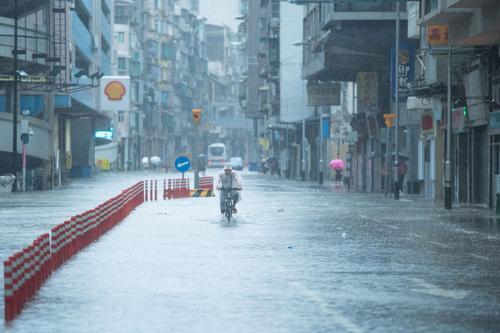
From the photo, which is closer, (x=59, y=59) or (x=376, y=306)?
(x=376, y=306)

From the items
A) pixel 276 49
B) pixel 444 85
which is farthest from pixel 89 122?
pixel 444 85

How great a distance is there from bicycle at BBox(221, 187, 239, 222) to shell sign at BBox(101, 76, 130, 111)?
70.8m

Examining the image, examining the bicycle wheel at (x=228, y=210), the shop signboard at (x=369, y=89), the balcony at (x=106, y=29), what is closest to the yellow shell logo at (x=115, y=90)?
the balcony at (x=106, y=29)

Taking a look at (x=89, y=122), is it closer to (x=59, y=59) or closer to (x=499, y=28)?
(x=59, y=59)

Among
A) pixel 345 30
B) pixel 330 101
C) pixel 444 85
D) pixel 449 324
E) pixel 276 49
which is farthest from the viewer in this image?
pixel 276 49

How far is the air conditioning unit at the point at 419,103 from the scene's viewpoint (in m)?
55.3

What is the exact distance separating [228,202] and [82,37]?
55.9m

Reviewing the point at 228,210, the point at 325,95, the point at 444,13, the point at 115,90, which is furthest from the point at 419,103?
the point at 115,90

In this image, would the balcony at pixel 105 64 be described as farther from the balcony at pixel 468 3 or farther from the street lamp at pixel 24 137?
the balcony at pixel 468 3

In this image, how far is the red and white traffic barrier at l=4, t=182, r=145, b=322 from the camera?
1349cm

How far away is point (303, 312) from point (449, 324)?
5.07ft

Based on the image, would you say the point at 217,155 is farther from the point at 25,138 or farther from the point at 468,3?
the point at 468,3

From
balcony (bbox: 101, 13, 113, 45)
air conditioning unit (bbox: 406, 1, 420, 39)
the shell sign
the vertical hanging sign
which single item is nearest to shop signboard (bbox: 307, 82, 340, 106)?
the vertical hanging sign

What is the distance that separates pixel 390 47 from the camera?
2623 inches
